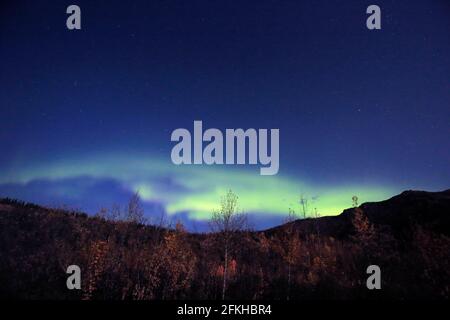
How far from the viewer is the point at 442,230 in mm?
39969

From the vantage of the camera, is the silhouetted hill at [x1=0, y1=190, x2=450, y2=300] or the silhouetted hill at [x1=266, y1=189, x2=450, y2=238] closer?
the silhouetted hill at [x1=0, y1=190, x2=450, y2=300]

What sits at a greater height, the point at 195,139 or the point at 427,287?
the point at 195,139

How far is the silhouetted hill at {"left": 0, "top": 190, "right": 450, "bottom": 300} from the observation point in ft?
66.7

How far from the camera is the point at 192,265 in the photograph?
25562 mm

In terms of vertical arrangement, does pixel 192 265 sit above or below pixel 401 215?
below

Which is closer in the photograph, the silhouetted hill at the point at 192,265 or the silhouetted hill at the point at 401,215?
the silhouetted hill at the point at 192,265

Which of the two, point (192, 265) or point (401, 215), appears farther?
point (401, 215)

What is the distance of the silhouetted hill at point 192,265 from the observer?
66.7ft

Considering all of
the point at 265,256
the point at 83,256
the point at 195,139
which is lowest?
the point at 265,256
